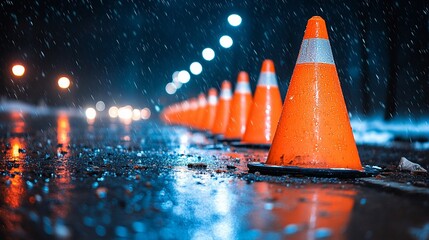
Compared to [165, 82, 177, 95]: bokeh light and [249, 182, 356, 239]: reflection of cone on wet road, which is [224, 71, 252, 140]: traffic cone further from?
[165, 82, 177, 95]: bokeh light

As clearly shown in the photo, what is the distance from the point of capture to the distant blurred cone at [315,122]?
7.70m

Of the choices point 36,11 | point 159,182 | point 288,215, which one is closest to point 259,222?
point 288,215

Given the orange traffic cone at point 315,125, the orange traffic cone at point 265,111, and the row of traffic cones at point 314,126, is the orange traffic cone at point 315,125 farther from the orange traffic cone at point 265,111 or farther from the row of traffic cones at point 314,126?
the orange traffic cone at point 265,111

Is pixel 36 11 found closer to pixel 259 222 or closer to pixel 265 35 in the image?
pixel 265 35

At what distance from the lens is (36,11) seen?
24.9 metres

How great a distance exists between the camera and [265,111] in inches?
529

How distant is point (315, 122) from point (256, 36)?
1993 cm

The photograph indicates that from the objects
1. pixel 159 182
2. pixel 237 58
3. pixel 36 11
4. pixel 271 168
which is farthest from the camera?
pixel 237 58

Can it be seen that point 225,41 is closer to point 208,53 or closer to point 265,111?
point 208,53

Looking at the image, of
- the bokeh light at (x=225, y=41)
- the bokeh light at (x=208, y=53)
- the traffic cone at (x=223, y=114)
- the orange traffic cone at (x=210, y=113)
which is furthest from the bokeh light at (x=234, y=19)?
the bokeh light at (x=208, y=53)

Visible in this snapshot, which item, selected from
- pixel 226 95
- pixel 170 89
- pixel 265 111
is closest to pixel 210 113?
pixel 226 95

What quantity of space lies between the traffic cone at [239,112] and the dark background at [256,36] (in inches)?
166

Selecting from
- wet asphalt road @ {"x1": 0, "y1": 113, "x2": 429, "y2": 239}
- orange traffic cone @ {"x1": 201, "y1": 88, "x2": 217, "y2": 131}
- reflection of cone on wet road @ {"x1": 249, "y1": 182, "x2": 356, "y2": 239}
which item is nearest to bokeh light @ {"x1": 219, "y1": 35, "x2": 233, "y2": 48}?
orange traffic cone @ {"x1": 201, "y1": 88, "x2": 217, "y2": 131}

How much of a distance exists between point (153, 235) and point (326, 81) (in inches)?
177
